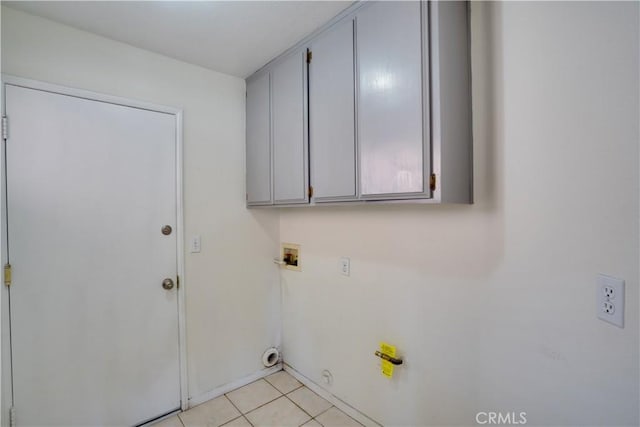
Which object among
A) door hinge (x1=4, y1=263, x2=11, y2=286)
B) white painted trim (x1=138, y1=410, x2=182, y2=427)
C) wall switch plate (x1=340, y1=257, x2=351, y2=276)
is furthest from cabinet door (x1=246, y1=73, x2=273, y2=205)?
white painted trim (x1=138, y1=410, x2=182, y2=427)

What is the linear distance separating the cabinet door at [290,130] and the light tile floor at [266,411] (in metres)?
1.40

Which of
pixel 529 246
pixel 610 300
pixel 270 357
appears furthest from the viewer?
pixel 270 357

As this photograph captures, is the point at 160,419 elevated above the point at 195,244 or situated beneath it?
situated beneath

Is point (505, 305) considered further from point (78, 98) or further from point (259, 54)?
point (78, 98)

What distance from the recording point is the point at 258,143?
2.14 metres

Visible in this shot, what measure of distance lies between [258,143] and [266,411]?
186cm

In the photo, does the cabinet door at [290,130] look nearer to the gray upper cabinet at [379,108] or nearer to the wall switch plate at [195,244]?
the gray upper cabinet at [379,108]

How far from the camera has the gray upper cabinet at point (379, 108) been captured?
1.16 metres

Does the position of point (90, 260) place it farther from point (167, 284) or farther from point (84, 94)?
point (84, 94)

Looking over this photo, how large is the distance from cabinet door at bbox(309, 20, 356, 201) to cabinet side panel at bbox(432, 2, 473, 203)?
17.6 inches

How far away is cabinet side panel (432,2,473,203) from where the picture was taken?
1.14 m

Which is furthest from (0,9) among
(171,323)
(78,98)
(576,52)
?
(576,52)

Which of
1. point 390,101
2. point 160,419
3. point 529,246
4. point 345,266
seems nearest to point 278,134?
point 390,101

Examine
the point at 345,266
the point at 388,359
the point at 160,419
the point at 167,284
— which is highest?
the point at 345,266
